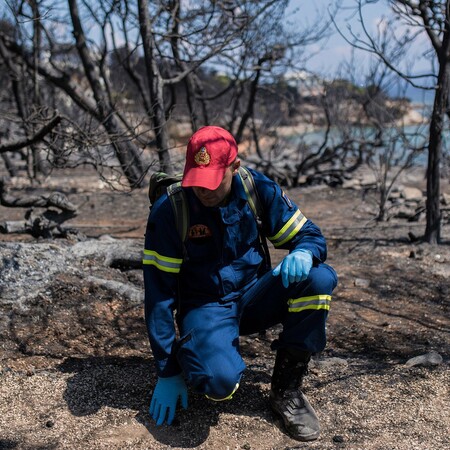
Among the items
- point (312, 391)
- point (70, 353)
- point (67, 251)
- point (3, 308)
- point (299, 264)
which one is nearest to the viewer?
point (299, 264)

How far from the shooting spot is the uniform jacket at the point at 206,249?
277 cm

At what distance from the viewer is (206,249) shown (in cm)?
285

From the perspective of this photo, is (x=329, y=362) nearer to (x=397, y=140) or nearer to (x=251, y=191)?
(x=251, y=191)

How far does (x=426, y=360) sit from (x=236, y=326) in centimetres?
112

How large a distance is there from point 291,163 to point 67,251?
33.0 feet

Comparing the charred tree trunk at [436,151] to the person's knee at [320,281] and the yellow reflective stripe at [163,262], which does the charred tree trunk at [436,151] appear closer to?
the person's knee at [320,281]

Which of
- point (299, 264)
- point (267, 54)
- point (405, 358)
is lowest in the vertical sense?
point (405, 358)

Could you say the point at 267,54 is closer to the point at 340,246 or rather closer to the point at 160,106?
the point at 160,106

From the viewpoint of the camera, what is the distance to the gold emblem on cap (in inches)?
104

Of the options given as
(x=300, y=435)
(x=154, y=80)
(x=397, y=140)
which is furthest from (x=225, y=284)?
(x=397, y=140)

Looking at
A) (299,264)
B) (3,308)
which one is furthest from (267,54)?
(299,264)

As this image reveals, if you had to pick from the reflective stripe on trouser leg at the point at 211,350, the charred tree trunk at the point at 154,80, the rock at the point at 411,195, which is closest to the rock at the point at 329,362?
the reflective stripe on trouser leg at the point at 211,350

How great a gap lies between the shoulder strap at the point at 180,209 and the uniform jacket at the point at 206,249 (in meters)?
0.02

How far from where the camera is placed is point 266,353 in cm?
364
